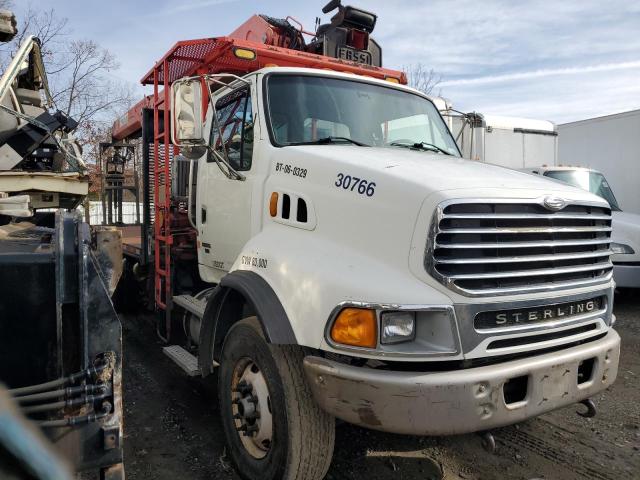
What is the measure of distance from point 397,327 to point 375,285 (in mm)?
217

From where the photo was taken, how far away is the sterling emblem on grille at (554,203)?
260 centimetres

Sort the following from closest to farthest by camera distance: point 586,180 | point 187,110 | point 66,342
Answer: point 66,342 → point 187,110 → point 586,180

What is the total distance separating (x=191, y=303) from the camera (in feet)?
14.5

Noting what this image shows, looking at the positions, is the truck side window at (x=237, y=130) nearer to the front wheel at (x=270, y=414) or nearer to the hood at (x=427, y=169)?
the hood at (x=427, y=169)

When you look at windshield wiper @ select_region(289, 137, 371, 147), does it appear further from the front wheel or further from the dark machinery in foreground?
the dark machinery in foreground

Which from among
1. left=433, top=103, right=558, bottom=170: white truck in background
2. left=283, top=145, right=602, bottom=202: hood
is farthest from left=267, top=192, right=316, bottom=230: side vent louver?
left=433, top=103, right=558, bottom=170: white truck in background

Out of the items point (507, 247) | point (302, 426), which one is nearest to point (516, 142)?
point (507, 247)

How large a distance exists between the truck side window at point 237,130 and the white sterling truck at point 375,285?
0.02 meters

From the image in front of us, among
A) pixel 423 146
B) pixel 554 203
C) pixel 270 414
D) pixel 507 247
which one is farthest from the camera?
pixel 423 146

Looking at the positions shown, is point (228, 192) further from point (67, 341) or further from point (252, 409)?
point (67, 341)

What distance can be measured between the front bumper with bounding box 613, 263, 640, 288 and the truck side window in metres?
5.98

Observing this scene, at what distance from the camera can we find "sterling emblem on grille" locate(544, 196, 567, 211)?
260 cm

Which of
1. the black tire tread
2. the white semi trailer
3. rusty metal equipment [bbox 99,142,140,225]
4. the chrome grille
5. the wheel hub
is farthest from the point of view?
the white semi trailer

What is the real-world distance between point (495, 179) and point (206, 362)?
87.2 inches
